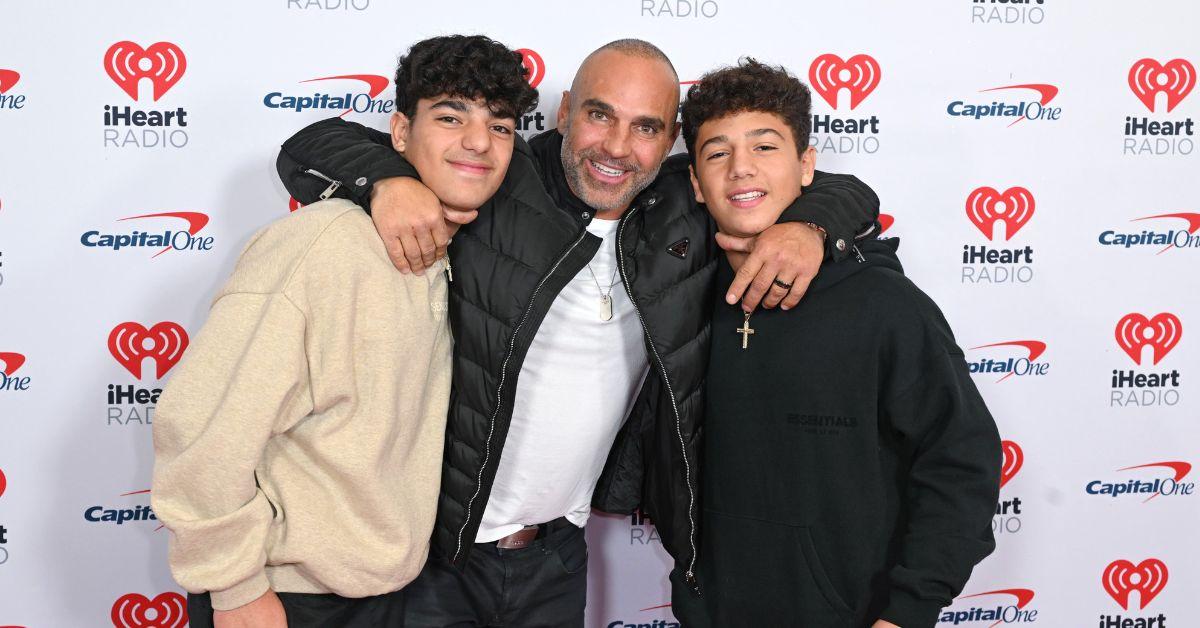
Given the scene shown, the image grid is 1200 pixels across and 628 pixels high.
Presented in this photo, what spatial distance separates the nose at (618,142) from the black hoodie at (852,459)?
0.45 metres

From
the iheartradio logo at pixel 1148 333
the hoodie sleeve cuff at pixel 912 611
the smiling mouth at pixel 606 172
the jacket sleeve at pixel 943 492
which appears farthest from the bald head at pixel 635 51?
the iheartradio logo at pixel 1148 333

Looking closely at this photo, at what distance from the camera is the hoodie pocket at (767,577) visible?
1.54m

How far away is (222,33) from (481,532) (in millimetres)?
1411

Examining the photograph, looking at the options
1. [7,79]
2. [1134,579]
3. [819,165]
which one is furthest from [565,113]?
[1134,579]

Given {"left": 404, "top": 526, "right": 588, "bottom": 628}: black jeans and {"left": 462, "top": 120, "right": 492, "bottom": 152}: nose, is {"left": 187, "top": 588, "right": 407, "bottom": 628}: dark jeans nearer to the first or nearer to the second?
{"left": 404, "top": 526, "right": 588, "bottom": 628}: black jeans

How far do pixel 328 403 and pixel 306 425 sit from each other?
7 centimetres

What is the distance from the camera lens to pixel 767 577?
5.24 ft

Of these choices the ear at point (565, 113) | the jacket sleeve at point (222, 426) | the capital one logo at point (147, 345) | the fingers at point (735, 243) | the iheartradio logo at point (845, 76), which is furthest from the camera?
the iheartradio logo at point (845, 76)

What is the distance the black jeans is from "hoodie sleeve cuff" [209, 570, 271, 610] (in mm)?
403

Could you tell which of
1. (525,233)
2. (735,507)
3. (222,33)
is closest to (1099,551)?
(735,507)

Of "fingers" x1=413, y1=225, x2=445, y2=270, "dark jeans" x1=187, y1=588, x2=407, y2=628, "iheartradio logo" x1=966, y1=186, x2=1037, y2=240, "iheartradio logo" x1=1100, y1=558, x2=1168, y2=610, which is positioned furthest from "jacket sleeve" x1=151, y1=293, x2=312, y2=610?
"iheartradio logo" x1=1100, y1=558, x2=1168, y2=610

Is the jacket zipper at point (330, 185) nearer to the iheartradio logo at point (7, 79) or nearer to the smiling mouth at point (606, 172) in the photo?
the smiling mouth at point (606, 172)

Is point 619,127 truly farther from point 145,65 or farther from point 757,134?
point 145,65

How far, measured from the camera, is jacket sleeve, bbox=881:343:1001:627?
1.44m
